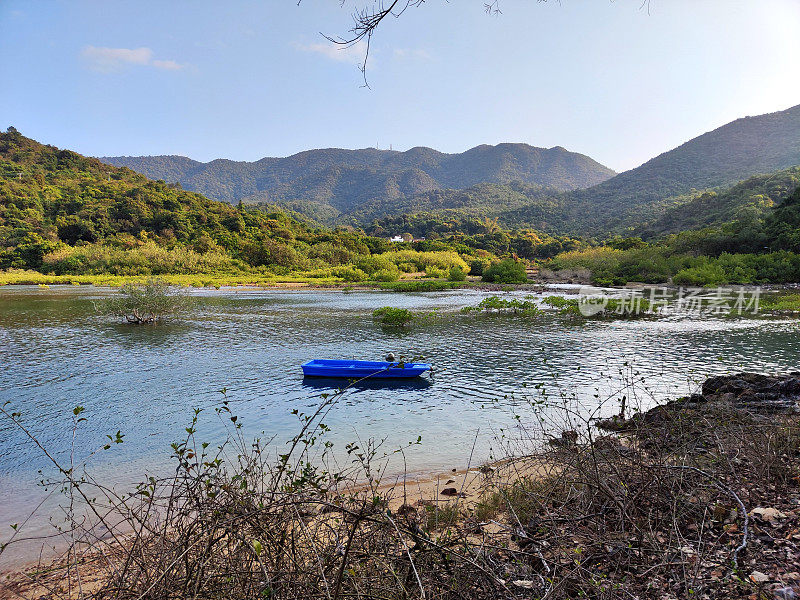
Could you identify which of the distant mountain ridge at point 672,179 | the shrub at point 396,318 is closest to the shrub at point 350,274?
the shrub at point 396,318

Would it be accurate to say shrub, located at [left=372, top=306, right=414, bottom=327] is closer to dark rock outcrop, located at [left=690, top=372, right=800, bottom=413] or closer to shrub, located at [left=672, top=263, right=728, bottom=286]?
dark rock outcrop, located at [left=690, top=372, right=800, bottom=413]

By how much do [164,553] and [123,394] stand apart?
12.3 meters

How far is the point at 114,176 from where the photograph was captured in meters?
111

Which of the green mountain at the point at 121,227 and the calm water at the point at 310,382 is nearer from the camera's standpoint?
the calm water at the point at 310,382

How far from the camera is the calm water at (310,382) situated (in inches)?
376

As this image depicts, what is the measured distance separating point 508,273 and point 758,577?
202 feet

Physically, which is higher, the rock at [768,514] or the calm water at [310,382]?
the rock at [768,514]

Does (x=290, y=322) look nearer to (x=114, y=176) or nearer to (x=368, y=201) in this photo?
(x=114, y=176)

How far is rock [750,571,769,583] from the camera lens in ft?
8.73

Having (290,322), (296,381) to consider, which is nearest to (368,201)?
(290,322)

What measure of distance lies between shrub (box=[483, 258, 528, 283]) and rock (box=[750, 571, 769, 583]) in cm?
6105

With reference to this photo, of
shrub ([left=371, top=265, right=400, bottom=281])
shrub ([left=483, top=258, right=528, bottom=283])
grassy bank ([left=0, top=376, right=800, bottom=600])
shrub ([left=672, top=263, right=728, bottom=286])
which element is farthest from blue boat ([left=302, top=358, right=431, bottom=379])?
shrub ([left=371, top=265, right=400, bottom=281])

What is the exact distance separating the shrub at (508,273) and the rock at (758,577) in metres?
61.0

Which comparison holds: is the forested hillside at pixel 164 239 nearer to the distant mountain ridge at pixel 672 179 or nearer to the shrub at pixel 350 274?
the shrub at pixel 350 274
